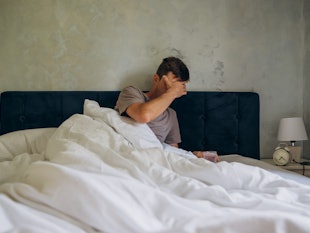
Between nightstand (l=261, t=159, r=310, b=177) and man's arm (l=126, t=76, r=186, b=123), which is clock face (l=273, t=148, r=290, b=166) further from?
man's arm (l=126, t=76, r=186, b=123)

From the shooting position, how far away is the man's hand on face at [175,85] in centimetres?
185

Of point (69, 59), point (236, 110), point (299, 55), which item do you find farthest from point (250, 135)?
point (69, 59)

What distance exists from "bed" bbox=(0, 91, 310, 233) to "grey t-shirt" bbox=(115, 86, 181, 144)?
9 cm

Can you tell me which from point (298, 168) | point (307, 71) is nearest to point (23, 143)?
point (298, 168)

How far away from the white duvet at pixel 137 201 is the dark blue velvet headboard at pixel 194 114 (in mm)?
970

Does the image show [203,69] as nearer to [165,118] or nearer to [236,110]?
[236,110]

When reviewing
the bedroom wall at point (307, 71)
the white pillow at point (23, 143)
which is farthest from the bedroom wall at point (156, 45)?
the white pillow at point (23, 143)

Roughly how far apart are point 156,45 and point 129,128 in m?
0.84

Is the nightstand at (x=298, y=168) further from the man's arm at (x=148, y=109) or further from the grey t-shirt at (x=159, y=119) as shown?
the man's arm at (x=148, y=109)

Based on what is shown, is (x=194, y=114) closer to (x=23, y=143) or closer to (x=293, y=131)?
(x=293, y=131)

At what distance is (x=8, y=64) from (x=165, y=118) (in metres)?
1.15

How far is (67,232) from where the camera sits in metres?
0.74

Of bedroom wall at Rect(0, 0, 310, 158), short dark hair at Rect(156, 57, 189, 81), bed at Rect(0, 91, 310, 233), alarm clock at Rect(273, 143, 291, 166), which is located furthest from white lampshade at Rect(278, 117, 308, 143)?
short dark hair at Rect(156, 57, 189, 81)

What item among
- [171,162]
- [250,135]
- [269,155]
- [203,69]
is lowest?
[269,155]
